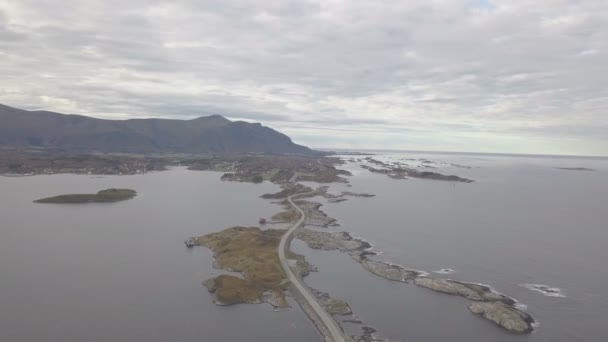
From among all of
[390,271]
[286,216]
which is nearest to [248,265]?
[390,271]

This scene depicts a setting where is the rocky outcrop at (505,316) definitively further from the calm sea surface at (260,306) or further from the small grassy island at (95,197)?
the small grassy island at (95,197)

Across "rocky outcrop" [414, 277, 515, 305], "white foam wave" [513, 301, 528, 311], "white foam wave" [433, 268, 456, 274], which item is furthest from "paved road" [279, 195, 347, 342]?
"white foam wave" [513, 301, 528, 311]

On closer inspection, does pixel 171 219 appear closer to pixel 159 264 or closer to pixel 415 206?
pixel 159 264

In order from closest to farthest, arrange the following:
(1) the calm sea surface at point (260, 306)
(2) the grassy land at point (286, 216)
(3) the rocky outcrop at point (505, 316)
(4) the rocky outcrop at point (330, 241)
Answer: (3) the rocky outcrop at point (505, 316) < (1) the calm sea surface at point (260, 306) < (4) the rocky outcrop at point (330, 241) < (2) the grassy land at point (286, 216)

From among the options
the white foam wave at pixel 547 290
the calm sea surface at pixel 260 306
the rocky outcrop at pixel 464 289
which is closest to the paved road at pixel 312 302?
the calm sea surface at pixel 260 306

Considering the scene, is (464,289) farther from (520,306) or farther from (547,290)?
(547,290)

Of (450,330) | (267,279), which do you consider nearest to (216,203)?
(267,279)
